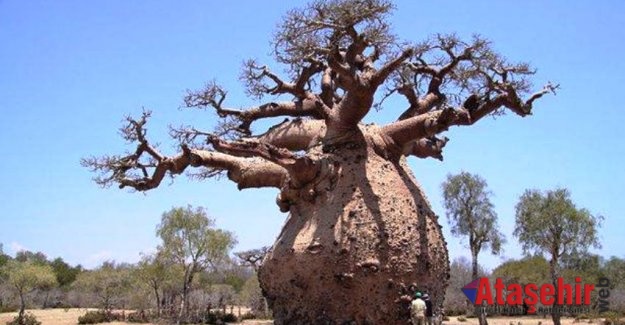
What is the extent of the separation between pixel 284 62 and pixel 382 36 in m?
1.17

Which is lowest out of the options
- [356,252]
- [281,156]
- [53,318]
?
[53,318]

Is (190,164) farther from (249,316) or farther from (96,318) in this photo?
(249,316)

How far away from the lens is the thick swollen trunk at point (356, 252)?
563cm

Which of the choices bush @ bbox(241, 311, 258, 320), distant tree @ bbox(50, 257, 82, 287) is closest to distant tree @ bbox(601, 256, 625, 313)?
bush @ bbox(241, 311, 258, 320)

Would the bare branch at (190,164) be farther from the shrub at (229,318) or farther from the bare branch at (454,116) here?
the shrub at (229,318)

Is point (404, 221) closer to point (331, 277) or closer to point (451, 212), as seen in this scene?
point (331, 277)

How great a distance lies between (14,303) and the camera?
133ft

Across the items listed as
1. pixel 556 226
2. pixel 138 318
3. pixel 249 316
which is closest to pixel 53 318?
pixel 138 318

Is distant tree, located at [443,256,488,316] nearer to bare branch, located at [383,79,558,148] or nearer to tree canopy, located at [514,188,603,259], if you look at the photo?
tree canopy, located at [514,188,603,259]

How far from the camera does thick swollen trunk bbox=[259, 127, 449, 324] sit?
5.63 meters

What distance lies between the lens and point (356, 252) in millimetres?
5672

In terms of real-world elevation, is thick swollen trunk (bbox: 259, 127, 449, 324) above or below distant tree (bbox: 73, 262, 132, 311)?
above

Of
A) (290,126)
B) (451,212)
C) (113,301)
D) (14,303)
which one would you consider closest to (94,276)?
(113,301)

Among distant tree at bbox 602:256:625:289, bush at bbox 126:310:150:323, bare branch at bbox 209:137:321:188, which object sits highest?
bare branch at bbox 209:137:321:188
